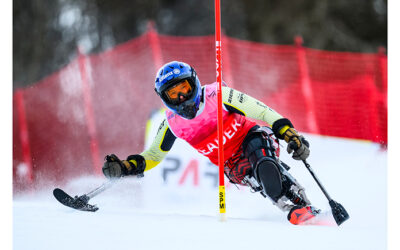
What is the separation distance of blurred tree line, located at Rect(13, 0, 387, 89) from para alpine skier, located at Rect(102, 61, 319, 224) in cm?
242

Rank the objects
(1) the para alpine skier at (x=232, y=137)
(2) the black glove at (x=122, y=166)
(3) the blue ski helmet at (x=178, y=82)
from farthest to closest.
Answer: (2) the black glove at (x=122, y=166)
(3) the blue ski helmet at (x=178, y=82)
(1) the para alpine skier at (x=232, y=137)

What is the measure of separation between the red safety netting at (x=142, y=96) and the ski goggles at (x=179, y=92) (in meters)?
1.42

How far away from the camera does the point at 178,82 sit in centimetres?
282

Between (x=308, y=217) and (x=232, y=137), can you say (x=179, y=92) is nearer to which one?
(x=232, y=137)

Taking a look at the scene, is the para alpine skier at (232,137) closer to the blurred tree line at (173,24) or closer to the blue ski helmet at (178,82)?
the blue ski helmet at (178,82)

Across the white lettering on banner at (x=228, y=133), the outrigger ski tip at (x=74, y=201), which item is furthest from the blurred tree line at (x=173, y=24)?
the white lettering on banner at (x=228, y=133)

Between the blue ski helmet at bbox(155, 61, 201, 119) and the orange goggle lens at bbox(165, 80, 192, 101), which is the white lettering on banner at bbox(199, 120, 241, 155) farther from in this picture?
the orange goggle lens at bbox(165, 80, 192, 101)

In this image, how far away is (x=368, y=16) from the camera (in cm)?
639

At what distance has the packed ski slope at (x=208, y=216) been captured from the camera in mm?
2475

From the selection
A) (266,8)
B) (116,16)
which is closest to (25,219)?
(116,16)

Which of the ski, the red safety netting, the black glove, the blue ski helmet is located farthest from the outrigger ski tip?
the ski

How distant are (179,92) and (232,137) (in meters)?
0.45

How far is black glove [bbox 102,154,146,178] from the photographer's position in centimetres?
298
